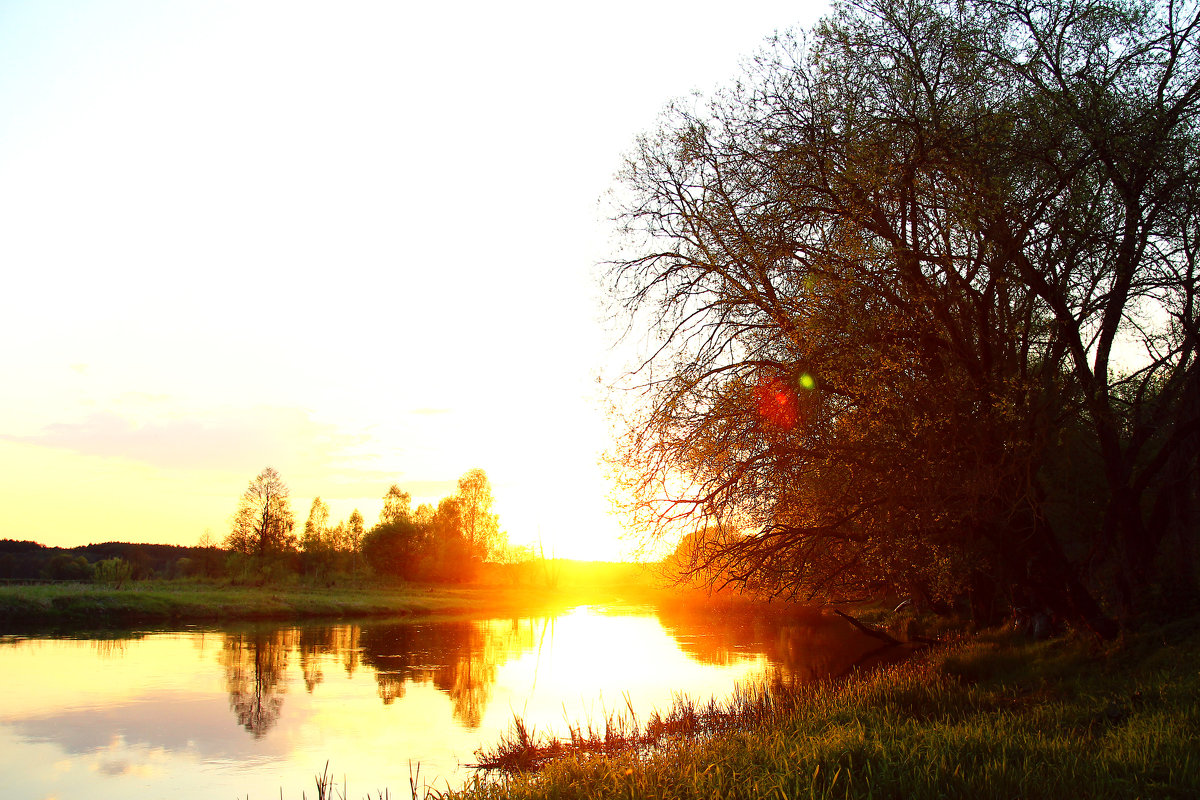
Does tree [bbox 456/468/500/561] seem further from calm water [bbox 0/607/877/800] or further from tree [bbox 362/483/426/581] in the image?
calm water [bbox 0/607/877/800]

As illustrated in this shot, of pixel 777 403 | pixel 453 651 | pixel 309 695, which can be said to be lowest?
pixel 453 651

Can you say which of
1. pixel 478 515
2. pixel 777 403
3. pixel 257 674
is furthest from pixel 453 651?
pixel 478 515

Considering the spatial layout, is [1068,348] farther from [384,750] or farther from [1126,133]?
[384,750]

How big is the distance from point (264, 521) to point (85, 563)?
48.5ft

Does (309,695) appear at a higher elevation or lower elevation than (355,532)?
lower

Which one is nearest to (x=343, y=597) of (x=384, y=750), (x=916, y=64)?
(x=384, y=750)

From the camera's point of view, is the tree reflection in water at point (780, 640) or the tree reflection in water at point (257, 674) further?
the tree reflection in water at point (780, 640)

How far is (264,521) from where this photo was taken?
2699 inches

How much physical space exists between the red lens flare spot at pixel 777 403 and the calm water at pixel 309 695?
7618 mm

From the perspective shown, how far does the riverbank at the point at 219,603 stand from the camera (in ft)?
114

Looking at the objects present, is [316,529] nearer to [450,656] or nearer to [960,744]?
[450,656]

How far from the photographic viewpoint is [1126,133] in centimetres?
1181

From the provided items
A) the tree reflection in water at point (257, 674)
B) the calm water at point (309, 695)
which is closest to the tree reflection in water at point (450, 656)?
the calm water at point (309, 695)

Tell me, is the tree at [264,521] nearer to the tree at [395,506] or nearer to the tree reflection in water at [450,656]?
the tree at [395,506]
